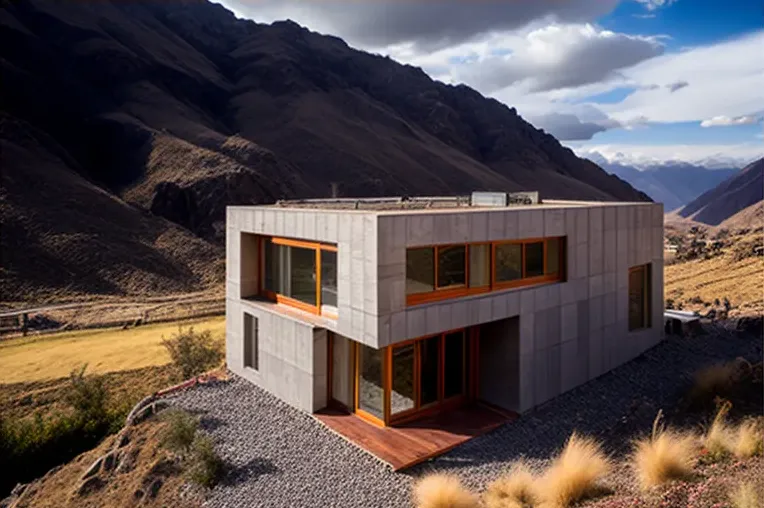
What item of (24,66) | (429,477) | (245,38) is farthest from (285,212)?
(245,38)

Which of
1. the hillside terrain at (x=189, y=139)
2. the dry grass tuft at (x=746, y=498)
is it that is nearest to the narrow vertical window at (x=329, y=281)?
the dry grass tuft at (x=746, y=498)

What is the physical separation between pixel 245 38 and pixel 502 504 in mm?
83684

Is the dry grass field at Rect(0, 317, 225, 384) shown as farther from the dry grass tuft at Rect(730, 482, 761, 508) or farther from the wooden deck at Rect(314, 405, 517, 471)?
the dry grass tuft at Rect(730, 482, 761, 508)

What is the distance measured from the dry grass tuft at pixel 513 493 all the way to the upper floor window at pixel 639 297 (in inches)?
334

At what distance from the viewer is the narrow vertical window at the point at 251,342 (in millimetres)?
13250

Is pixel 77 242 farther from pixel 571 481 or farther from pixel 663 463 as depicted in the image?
pixel 663 463

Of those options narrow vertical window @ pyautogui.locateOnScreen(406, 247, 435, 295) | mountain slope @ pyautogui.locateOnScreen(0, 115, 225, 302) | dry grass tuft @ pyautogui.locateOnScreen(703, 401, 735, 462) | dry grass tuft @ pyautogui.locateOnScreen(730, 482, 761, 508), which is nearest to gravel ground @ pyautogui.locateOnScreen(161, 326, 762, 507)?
dry grass tuft @ pyautogui.locateOnScreen(703, 401, 735, 462)

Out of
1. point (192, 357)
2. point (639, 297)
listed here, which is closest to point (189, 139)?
point (192, 357)

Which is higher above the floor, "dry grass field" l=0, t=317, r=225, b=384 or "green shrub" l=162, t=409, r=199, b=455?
"green shrub" l=162, t=409, r=199, b=455

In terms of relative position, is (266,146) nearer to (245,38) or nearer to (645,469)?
(245,38)

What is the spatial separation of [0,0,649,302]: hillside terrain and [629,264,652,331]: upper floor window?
23.8m

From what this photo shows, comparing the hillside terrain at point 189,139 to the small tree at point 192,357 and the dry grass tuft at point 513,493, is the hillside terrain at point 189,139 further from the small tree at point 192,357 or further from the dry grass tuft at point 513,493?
the dry grass tuft at point 513,493

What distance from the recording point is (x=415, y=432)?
9.95 metres

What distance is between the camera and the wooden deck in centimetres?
912
